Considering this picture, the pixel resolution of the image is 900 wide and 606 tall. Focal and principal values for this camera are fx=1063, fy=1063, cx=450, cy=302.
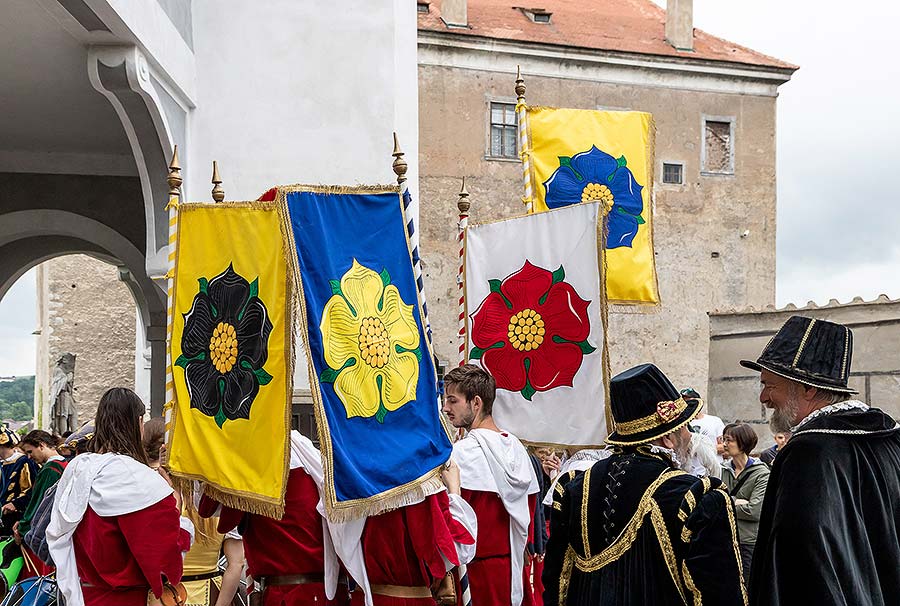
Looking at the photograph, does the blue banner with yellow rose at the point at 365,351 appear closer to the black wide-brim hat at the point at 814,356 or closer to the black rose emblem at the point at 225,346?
the black rose emblem at the point at 225,346

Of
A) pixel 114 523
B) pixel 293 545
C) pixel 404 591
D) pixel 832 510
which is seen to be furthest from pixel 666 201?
pixel 832 510

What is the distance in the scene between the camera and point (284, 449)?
4539mm

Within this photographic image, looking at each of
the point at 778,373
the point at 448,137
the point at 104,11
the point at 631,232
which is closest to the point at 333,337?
the point at 778,373

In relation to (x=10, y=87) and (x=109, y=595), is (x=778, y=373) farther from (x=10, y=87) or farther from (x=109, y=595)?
(x=10, y=87)

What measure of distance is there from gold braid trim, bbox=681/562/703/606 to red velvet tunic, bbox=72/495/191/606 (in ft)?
→ 7.61

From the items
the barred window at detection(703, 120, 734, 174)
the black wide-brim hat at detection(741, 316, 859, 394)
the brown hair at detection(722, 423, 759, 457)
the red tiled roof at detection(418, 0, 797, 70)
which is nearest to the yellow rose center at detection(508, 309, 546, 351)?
the brown hair at detection(722, 423, 759, 457)

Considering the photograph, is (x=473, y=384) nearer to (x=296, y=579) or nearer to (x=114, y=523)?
(x=296, y=579)

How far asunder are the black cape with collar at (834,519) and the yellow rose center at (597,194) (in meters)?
4.73

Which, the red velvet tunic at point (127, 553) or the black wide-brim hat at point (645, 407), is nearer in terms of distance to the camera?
the black wide-brim hat at point (645, 407)

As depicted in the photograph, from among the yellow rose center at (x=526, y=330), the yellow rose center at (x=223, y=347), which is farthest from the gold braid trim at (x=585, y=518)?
the yellow rose center at (x=526, y=330)

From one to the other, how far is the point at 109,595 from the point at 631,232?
15.1 feet

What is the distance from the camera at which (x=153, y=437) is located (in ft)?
18.8

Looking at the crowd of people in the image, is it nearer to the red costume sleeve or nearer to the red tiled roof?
the red costume sleeve

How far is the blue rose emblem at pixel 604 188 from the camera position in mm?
7820
